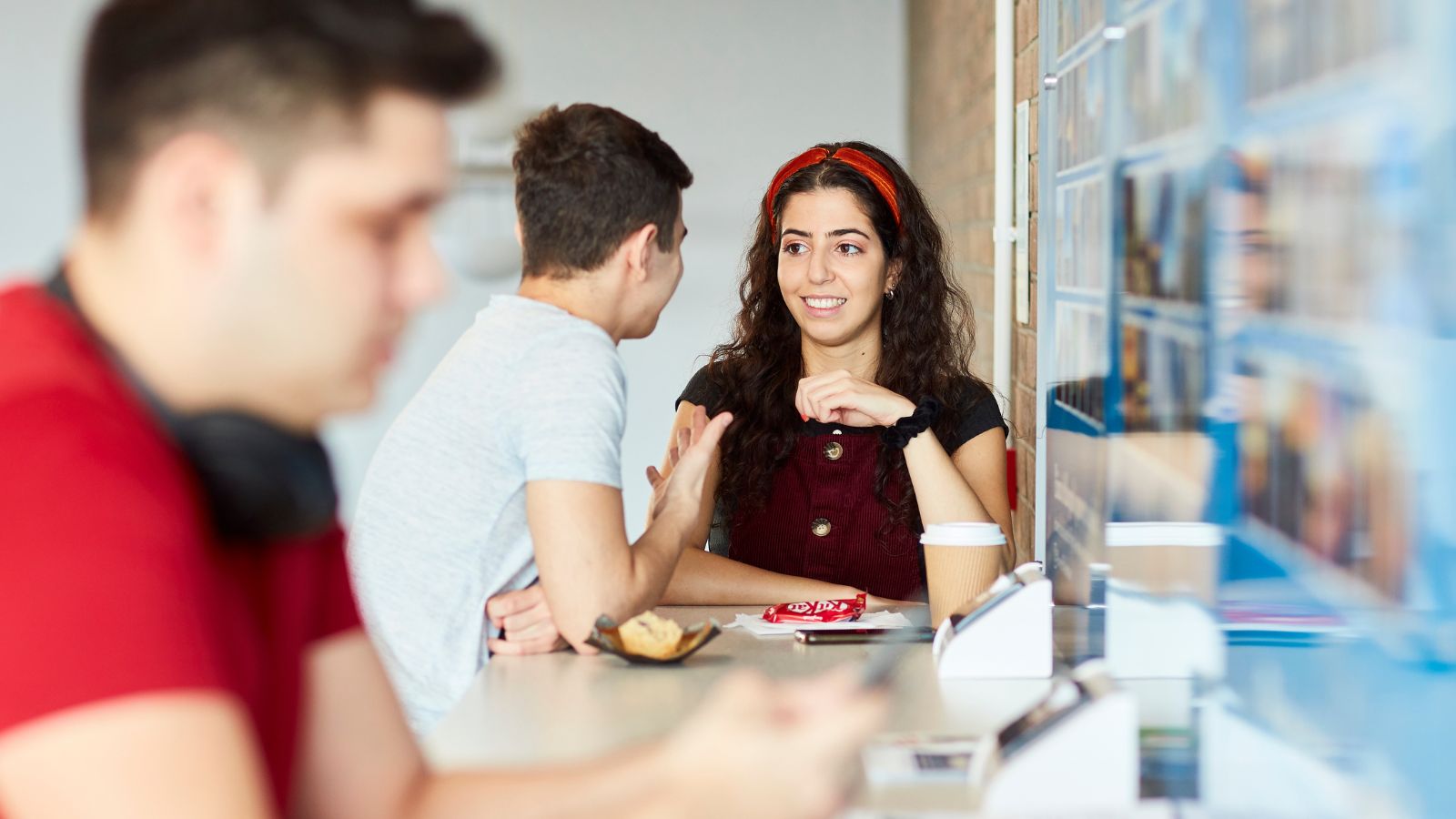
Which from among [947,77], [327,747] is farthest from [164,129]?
[947,77]

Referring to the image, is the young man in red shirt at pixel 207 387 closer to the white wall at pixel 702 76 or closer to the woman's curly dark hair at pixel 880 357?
the woman's curly dark hair at pixel 880 357

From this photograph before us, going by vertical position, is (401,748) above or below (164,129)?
below

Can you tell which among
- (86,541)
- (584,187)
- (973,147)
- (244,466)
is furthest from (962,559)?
(973,147)

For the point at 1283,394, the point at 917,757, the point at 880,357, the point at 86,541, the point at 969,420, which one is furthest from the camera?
the point at 880,357

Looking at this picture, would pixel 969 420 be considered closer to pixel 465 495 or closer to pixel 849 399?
pixel 849 399

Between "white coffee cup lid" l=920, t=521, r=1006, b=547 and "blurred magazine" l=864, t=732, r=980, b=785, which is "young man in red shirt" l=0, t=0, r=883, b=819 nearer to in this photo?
"blurred magazine" l=864, t=732, r=980, b=785

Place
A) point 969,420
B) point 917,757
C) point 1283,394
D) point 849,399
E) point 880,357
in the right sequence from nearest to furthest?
1. point 1283,394
2. point 917,757
3. point 849,399
4. point 969,420
5. point 880,357

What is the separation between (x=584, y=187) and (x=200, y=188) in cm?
127

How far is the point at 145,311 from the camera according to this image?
2.43ft

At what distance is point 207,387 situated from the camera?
753 millimetres

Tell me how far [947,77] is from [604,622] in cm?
258

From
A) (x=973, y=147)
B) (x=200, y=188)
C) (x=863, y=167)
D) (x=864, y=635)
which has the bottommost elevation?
(x=864, y=635)

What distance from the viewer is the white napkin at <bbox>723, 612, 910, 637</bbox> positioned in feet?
6.36

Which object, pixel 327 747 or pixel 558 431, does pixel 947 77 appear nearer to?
pixel 558 431
